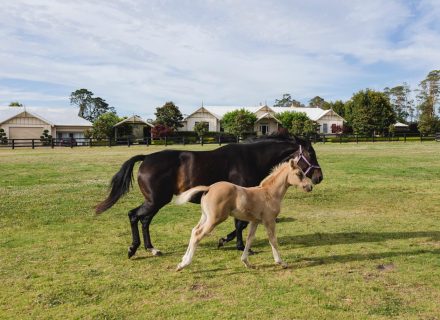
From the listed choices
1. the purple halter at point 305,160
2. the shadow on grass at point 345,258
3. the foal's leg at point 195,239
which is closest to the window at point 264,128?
the purple halter at point 305,160

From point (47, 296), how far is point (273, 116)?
66.5 meters

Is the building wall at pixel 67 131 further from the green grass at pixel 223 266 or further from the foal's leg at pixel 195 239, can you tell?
the foal's leg at pixel 195 239

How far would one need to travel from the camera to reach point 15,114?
193 ft

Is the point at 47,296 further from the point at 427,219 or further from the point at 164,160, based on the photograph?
the point at 427,219

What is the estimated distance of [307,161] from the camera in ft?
25.0

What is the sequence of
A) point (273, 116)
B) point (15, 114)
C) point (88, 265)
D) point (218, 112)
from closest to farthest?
point (88, 265), point (15, 114), point (273, 116), point (218, 112)

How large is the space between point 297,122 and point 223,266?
62442 millimetres

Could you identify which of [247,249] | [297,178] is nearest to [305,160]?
[297,178]

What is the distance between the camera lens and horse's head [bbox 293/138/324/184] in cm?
758

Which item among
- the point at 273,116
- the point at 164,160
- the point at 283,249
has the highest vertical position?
the point at 273,116

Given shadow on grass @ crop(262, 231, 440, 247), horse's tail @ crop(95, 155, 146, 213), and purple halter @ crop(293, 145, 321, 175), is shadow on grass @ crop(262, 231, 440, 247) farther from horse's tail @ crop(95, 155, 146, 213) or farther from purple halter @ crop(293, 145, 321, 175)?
horse's tail @ crop(95, 155, 146, 213)

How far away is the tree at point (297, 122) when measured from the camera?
65875 mm

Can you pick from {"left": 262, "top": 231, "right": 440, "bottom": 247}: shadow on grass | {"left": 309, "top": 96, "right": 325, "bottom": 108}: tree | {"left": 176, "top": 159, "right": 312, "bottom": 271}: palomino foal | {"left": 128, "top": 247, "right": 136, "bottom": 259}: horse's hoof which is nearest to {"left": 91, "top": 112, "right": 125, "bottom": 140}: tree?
{"left": 262, "top": 231, "right": 440, "bottom": 247}: shadow on grass

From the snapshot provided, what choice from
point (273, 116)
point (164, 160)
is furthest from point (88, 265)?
point (273, 116)
